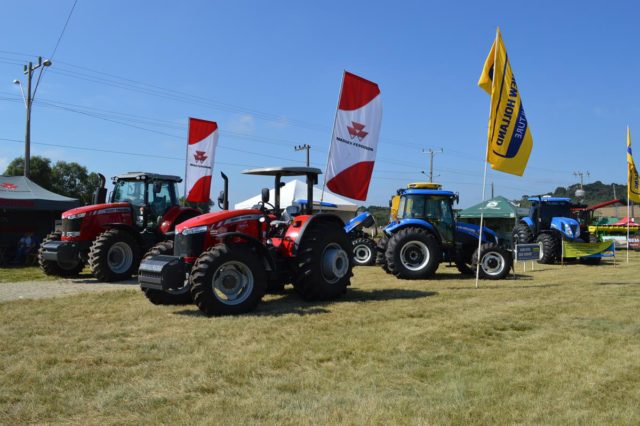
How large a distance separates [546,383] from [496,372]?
14.9 inches

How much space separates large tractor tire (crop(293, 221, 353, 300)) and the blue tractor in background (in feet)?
34.3

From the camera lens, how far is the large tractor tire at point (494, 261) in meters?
11.2

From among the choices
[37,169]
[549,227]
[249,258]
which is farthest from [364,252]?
[37,169]

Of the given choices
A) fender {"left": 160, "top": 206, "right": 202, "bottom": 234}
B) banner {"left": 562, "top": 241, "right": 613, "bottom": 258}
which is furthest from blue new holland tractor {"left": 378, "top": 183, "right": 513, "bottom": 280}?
banner {"left": 562, "top": 241, "right": 613, "bottom": 258}

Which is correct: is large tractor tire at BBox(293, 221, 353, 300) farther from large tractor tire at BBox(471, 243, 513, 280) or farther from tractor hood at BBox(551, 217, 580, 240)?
tractor hood at BBox(551, 217, 580, 240)

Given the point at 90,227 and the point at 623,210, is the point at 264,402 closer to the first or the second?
the point at 90,227

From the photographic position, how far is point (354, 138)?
29.5 ft

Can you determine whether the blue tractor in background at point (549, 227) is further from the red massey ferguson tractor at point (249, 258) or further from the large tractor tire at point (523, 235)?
the red massey ferguson tractor at point (249, 258)

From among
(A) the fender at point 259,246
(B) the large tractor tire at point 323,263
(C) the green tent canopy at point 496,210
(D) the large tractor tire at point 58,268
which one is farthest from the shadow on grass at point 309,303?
(C) the green tent canopy at point 496,210

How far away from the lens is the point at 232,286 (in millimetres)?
6691

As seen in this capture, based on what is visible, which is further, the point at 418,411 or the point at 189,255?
the point at 189,255

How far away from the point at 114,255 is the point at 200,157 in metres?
3.97

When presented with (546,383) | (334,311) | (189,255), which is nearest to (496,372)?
(546,383)

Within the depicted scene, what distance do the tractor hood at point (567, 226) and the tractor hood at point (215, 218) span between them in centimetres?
1322
